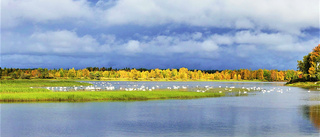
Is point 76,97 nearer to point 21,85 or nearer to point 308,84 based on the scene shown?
point 21,85

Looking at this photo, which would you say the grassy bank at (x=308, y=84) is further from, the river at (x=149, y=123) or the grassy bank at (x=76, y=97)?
the river at (x=149, y=123)

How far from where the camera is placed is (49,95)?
187 ft

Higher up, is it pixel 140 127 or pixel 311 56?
pixel 311 56

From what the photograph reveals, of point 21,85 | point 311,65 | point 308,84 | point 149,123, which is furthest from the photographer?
point 308,84

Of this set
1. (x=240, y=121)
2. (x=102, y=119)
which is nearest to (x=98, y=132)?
(x=102, y=119)

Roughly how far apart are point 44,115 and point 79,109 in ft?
21.1

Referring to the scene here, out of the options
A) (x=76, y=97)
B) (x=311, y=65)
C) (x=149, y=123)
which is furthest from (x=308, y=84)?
(x=149, y=123)

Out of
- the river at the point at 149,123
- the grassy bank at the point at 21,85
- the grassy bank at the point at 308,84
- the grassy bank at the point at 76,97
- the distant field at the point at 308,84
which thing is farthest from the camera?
the distant field at the point at 308,84

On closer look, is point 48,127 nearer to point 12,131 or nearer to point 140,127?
point 12,131

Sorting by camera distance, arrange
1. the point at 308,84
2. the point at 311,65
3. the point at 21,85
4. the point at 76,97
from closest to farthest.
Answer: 1. the point at 76,97
2. the point at 21,85
3. the point at 311,65
4. the point at 308,84

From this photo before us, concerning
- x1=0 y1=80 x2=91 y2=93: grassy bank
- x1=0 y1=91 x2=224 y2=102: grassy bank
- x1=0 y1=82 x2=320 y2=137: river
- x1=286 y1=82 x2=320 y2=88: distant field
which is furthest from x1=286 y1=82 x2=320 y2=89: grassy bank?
x1=0 y1=80 x2=91 y2=93: grassy bank

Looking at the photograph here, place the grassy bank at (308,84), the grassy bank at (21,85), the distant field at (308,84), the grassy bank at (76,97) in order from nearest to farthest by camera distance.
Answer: the grassy bank at (76,97) < the grassy bank at (21,85) < the grassy bank at (308,84) < the distant field at (308,84)

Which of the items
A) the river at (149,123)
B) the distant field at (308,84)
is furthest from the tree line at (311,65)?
the river at (149,123)

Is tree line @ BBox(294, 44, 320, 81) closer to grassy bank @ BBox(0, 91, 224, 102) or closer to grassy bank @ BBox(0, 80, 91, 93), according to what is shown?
grassy bank @ BBox(0, 91, 224, 102)
